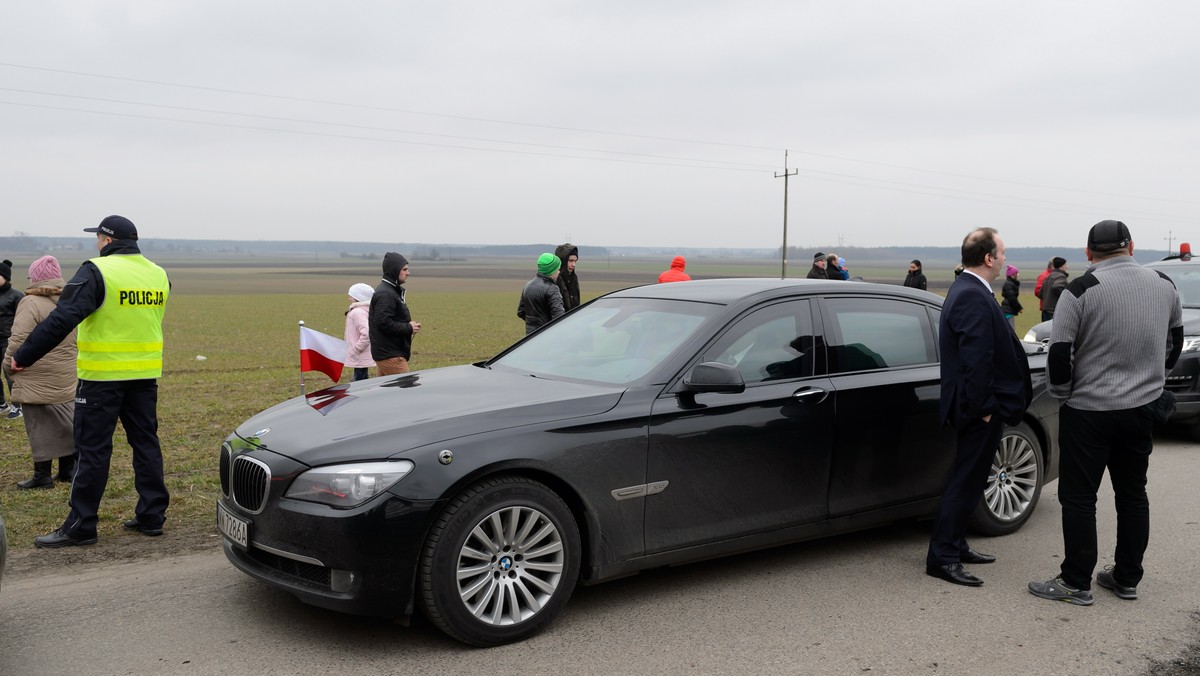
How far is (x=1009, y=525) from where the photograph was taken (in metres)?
6.02

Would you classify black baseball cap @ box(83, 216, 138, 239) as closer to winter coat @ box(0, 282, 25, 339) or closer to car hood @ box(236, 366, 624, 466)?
car hood @ box(236, 366, 624, 466)

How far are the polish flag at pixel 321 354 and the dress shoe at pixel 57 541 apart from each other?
4.59 metres

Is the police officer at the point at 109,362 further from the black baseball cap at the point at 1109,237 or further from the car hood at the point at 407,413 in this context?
the black baseball cap at the point at 1109,237

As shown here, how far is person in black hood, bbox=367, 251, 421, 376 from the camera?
8.77 metres

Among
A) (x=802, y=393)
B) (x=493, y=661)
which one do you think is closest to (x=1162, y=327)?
(x=802, y=393)

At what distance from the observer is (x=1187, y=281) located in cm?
1045

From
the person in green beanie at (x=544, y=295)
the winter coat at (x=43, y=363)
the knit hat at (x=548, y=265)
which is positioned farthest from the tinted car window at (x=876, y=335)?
the winter coat at (x=43, y=363)

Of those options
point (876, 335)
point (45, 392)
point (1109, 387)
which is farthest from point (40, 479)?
point (1109, 387)

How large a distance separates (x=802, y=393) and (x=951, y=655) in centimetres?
149

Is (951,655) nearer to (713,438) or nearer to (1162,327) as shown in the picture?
(713,438)

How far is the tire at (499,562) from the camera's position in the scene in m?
4.07

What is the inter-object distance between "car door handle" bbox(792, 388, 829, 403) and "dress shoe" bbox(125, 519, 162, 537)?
386 centimetres

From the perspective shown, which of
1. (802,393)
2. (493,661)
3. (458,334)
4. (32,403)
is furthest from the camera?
(458,334)

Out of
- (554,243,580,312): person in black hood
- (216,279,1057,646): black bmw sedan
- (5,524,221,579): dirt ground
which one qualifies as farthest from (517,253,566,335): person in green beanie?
(5,524,221,579): dirt ground
